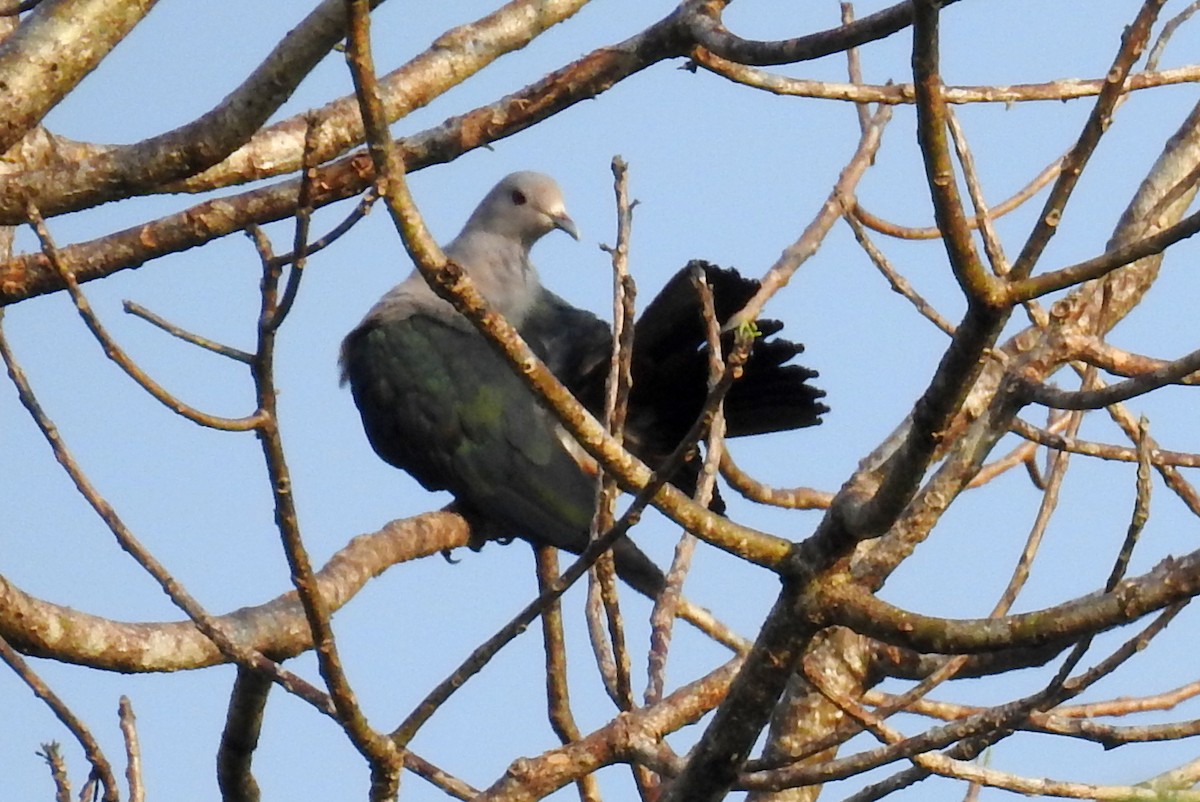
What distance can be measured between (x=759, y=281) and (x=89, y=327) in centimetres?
188

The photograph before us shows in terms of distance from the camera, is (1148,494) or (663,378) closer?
(1148,494)

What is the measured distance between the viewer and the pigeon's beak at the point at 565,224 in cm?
621

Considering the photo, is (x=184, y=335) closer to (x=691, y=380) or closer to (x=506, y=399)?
(x=691, y=380)

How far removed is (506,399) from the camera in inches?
220

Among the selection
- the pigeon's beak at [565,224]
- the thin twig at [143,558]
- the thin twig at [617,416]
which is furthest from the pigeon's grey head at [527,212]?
the thin twig at [143,558]

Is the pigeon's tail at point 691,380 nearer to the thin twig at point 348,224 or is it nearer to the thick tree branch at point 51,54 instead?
the thick tree branch at point 51,54

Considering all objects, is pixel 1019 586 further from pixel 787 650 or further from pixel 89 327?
pixel 89 327

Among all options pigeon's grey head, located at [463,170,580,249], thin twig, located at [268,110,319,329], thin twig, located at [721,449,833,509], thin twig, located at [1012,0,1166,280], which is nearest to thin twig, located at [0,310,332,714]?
thin twig, located at [268,110,319,329]

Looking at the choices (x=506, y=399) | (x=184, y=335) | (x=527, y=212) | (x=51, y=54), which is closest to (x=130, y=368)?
(x=184, y=335)

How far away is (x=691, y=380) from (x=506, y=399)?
104cm

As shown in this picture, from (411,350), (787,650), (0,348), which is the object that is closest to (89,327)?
(0,348)

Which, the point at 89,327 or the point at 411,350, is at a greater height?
the point at 411,350

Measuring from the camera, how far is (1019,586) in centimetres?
258

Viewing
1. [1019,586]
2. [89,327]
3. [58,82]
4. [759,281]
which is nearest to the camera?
[89,327]
